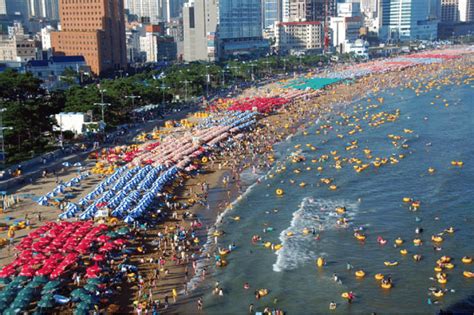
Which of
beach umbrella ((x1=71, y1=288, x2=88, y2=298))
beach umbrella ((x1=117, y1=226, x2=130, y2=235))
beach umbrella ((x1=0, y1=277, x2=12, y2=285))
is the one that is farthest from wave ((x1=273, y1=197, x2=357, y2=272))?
beach umbrella ((x1=0, y1=277, x2=12, y2=285))

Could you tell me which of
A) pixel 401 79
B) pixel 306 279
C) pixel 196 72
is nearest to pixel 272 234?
pixel 306 279

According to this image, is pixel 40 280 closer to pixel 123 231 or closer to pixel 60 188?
pixel 123 231

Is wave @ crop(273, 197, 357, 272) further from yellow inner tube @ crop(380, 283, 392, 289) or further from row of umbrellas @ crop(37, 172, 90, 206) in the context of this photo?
row of umbrellas @ crop(37, 172, 90, 206)

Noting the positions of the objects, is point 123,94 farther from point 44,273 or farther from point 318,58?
point 318,58

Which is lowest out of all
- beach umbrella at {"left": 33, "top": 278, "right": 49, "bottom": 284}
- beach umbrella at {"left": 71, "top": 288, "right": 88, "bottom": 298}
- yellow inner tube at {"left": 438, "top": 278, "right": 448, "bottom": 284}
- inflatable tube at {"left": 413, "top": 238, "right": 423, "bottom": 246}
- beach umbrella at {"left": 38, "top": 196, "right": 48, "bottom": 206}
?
yellow inner tube at {"left": 438, "top": 278, "right": 448, "bottom": 284}

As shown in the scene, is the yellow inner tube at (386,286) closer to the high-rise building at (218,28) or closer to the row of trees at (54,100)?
the row of trees at (54,100)

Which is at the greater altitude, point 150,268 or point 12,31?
point 12,31

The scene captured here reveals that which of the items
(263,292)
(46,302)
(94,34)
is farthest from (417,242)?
(94,34)
